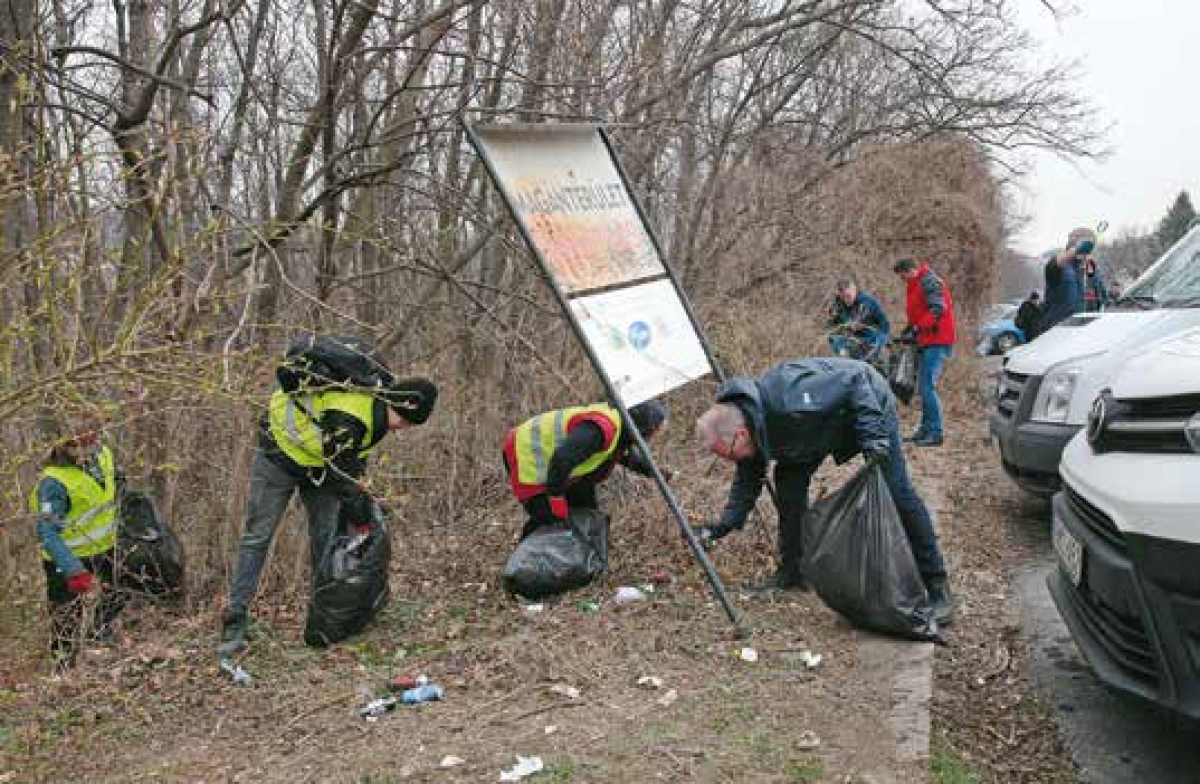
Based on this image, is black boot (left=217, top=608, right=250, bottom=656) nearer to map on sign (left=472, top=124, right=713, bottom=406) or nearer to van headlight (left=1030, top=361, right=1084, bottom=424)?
map on sign (left=472, top=124, right=713, bottom=406)

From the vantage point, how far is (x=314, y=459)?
443 centimetres

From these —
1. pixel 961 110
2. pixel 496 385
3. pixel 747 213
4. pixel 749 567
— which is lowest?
pixel 749 567

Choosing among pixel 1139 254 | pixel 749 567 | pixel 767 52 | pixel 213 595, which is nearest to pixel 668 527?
pixel 749 567

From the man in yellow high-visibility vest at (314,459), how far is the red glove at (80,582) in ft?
3.40

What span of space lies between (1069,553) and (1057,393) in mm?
2148

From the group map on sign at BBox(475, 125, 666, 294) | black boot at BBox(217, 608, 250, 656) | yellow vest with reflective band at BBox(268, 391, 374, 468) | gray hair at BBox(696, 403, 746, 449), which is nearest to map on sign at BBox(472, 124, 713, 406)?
map on sign at BBox(475, 125, 666, 294)

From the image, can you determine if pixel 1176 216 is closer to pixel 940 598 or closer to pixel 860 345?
pixel 860 345

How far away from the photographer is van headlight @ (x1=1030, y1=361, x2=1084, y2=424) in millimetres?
4957

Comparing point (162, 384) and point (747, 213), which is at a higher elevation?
point (747, 213)

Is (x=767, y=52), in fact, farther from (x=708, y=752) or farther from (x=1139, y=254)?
(x=1139, y=254)

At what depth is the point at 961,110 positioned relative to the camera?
11.7 m

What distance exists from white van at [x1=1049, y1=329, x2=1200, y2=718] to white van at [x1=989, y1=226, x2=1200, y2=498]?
185 centimetres

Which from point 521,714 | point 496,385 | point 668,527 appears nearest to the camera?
point 521,714

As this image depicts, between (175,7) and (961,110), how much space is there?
8.86 m
